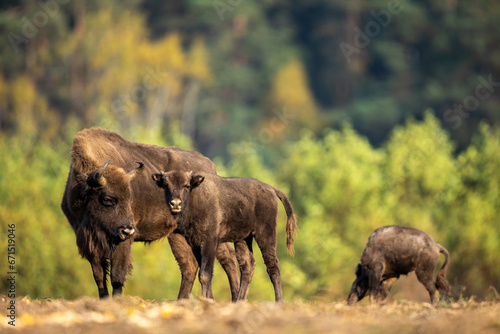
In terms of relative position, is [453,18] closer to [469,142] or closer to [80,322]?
[469,142]

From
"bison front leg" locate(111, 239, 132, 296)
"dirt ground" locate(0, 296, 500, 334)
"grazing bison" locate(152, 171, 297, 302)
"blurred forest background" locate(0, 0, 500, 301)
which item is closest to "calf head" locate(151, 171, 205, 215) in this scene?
"grazing bison" locate(152, 171, 297, 302)

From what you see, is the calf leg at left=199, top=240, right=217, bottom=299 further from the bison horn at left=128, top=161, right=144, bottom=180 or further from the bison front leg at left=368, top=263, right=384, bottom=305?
the bison front leg at left=368, top=263, right=384, bottom=305

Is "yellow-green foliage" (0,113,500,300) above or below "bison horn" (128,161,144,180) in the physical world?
below

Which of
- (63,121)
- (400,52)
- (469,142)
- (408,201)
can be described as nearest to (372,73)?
(400,52)

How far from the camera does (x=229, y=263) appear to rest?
13.1 m

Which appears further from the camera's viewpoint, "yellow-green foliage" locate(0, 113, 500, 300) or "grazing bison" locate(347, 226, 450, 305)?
"yellow-green foliage" locate(0, 113, 500, 300)

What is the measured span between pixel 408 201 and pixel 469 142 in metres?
22.0

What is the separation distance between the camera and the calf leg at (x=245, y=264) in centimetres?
1177

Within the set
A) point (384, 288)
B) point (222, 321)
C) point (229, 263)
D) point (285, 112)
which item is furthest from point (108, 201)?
point (285, 112)

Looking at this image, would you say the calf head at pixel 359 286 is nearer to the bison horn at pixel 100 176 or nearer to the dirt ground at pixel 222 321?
the dirt ground at pixel 222 321

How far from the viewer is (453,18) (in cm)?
7269

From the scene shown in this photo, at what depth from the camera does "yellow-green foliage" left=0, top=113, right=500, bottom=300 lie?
38.5m

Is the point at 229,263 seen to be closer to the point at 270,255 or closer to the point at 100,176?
the point at 270,255

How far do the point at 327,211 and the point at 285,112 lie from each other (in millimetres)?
30676
